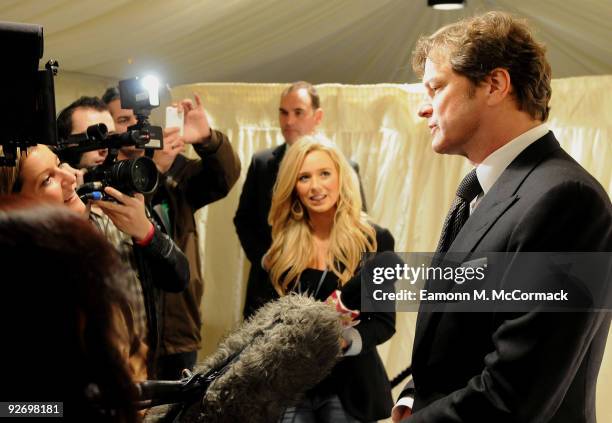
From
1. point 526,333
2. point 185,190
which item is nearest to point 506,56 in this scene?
point 526,333

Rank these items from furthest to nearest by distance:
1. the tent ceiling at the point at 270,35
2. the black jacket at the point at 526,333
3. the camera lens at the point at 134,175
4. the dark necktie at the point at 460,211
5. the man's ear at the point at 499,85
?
the tent ceiling at the point at 270,35 → the camera lens at the point at 134,175 → the dark necktie at the point at 460,211 → the man's ear at the point at 499,85 → the black jacket at the point at 526,333

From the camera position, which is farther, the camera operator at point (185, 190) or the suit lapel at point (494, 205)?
the camera operator at point (185, 190)

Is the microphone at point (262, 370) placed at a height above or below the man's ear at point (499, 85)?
below

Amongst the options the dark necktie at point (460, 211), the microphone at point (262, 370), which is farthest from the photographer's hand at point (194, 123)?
the microphone at point (262, 370)

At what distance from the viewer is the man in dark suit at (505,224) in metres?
1.24

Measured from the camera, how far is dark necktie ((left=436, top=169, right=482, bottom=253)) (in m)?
1.56

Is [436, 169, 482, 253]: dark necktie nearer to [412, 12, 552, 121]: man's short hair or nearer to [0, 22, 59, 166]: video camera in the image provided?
[412, 12, 552, 121]: man's short hair

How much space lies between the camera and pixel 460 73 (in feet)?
4.87

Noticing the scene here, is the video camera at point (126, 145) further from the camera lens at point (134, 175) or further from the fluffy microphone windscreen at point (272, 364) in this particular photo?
the fluffy microphone windscreen at point (272, 364)

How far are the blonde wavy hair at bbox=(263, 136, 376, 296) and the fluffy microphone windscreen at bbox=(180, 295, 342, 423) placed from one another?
4.84ft

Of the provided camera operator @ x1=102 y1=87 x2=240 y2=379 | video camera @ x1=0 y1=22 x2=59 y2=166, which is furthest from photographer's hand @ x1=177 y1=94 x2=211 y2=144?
video camera @ x1=0 y1=22 x2=59 y2=166

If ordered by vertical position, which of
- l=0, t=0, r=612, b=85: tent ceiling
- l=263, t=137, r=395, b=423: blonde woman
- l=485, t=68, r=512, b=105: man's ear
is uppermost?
l=0, t=0, r=612, b=85: tent ceiling

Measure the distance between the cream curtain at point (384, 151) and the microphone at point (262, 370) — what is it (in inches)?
101

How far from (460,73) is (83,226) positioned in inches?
38.5
